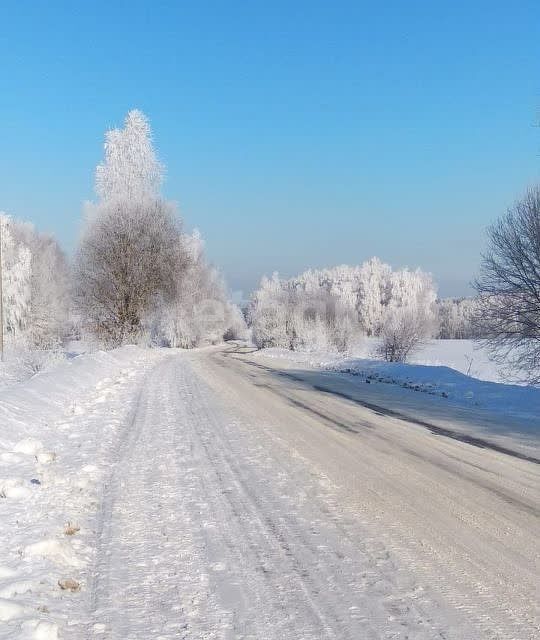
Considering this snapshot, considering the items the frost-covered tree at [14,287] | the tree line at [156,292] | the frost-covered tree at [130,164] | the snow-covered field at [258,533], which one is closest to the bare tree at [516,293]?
the tree line at [156,292]

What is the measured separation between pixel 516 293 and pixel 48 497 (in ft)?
64.8

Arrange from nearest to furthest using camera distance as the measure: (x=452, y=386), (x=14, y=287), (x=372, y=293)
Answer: (x=452, y=386)
(x=14, y=287)
(x=372, y=293)

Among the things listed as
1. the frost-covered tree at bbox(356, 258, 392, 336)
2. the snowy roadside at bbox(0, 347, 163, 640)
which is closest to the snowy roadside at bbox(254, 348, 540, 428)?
the snowy roadside at bbox(0, 347, 163, 640)

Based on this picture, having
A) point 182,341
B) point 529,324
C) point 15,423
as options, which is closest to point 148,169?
point 182,341

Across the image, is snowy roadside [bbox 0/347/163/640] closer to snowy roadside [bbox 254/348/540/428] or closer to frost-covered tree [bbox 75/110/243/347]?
snowy roadside [bbox 254/348/540/428]

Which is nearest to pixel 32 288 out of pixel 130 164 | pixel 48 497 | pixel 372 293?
pixel 130 164

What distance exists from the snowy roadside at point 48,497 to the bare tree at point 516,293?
613 inches

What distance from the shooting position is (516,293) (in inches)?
824

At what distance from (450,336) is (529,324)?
312ft

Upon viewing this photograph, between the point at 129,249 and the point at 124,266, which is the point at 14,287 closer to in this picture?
the point at 124,266

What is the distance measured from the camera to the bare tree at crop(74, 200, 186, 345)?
31.8 metres

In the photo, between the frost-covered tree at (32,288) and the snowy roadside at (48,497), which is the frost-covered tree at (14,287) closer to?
the frost-covered tree at (32,288)

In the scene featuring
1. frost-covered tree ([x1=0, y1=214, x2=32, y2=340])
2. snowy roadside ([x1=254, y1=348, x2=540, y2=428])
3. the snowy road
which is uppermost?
frost-covered tree ([x1=0, y1=214, x2=32, y2=340])

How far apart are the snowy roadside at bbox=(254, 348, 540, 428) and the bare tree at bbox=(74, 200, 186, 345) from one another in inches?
486
